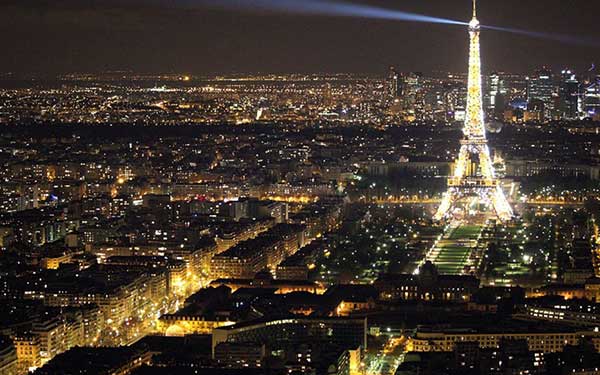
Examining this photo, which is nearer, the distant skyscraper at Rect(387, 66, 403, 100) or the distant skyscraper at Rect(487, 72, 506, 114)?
the distant skyscraper at Rect(487, 72, 506, 114)

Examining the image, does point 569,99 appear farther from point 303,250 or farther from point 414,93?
point 303,250

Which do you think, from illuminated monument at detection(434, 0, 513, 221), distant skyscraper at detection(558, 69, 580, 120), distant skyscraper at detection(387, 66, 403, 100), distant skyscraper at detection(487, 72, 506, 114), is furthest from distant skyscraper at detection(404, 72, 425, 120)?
illuminated monument at detection(434, 0, 513, 221)

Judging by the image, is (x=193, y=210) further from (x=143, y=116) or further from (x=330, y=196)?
(x=143, y=116)

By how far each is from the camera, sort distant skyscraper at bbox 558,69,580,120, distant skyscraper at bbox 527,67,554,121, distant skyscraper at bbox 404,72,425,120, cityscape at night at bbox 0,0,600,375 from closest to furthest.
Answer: cityscape at night at bbox 0,0,600,375
distant skyscraper at bbox 558,69,580,120
distant skyscraper at bbox 527,67,554,121
distant skyscraper at bbox 404,72,425,120

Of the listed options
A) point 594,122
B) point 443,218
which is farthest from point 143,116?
point 443,218

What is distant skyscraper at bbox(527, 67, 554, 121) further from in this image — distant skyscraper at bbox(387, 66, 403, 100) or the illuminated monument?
the illuminated monument

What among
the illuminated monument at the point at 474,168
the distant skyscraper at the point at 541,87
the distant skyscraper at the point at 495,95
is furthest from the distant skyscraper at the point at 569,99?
the illuminated monument at the point at 474,168
